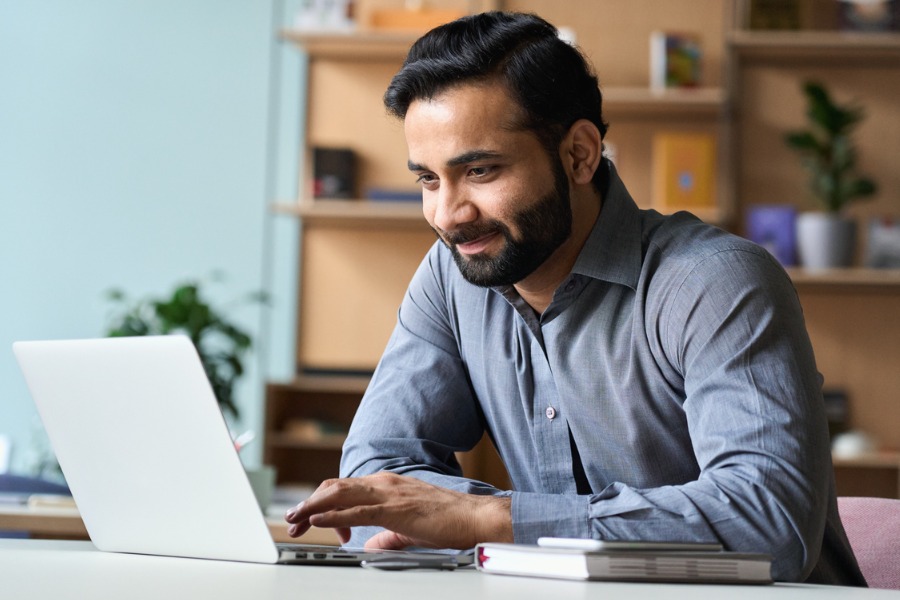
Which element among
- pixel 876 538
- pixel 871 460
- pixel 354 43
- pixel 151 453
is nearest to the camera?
pixel 151 453

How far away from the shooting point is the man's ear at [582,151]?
1.65 meters

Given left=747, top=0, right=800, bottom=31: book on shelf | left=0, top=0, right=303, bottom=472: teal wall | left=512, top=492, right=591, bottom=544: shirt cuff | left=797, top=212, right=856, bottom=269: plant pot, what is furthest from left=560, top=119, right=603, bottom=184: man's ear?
left=0, top=0, right=303, bottom=472: teal wall

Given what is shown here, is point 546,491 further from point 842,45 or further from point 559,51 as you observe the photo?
point 842,45

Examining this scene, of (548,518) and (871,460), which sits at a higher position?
(548,518)

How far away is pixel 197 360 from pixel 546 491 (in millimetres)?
725

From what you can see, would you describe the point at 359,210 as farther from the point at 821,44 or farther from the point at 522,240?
the point at 522,240

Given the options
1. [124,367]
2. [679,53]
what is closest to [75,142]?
[679,53]

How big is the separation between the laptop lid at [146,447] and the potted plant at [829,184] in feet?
10.7

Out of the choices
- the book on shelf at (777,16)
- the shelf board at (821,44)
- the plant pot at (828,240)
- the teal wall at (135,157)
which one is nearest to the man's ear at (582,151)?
the plant pot at (828,240)

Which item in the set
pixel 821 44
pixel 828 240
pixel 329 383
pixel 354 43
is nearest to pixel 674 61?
pixel 821 44

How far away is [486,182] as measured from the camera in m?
1.54

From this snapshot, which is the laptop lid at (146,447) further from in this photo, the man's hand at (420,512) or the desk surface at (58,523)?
the desk surface at (58,523)

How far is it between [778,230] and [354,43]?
5.65ft

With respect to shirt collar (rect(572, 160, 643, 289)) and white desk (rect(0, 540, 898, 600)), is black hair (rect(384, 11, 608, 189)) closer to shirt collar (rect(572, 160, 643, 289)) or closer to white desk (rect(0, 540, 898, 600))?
shirt collar (rect(572, 160, 643, 289))
